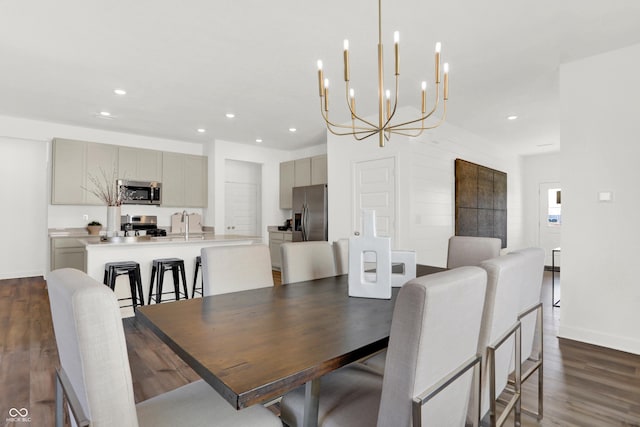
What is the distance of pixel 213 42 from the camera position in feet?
9.00

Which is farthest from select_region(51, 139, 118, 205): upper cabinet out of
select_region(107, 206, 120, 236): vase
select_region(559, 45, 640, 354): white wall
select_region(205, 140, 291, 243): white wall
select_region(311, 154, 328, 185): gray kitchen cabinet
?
select_region(559, 45, 640, 354): white wall

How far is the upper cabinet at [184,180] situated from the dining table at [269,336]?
15.5ft

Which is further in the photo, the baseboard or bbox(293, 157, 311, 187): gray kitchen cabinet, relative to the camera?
bbox(293, 157, 311, 187): gray kitchen cabinet

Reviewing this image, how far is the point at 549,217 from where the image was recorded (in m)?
7.21

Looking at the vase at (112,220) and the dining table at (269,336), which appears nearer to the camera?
the dining table at (269,336)

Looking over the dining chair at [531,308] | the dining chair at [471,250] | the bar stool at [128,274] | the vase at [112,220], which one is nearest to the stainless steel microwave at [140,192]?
the vase at [112,220]

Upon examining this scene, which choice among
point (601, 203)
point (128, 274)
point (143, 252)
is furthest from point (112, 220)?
point (601, 203)

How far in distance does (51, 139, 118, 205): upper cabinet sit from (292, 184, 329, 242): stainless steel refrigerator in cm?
307

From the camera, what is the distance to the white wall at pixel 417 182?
4402mm

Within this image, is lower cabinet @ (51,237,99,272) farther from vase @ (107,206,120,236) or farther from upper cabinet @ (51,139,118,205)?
vase @ (107,206,120,236)

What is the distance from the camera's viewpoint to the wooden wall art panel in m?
5.24

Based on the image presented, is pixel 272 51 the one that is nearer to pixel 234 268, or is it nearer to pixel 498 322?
pixel 234 268

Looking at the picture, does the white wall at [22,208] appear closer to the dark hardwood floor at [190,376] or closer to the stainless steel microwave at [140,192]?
the stainless steel microwave at [140,192]

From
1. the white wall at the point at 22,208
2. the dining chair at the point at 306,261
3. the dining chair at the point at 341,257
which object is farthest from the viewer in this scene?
the white wall at the point at 22,208
